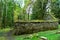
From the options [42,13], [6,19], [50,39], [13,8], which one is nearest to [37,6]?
[42,13]

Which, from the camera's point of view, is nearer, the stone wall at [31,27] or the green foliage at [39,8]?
the stone wall at [31,27]

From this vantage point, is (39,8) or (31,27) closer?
(31,27)

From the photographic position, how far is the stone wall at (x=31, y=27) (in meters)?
16.6

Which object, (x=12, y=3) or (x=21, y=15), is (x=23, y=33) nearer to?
(x=21, y=15)

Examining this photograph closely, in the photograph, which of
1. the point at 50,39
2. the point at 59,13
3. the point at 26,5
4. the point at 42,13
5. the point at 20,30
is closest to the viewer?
the point at 50,39

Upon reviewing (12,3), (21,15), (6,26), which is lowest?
(6,26)

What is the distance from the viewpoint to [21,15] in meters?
22.5

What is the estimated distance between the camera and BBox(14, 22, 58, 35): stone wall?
54.6 ft

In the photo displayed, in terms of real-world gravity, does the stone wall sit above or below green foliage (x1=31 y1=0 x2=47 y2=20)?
below

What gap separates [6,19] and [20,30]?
8.93 m

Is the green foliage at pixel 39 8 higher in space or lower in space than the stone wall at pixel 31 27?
higher

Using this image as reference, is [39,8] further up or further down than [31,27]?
further up

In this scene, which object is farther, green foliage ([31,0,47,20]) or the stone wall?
green foliage ([31,0,47,20])

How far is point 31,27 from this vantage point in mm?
17250
